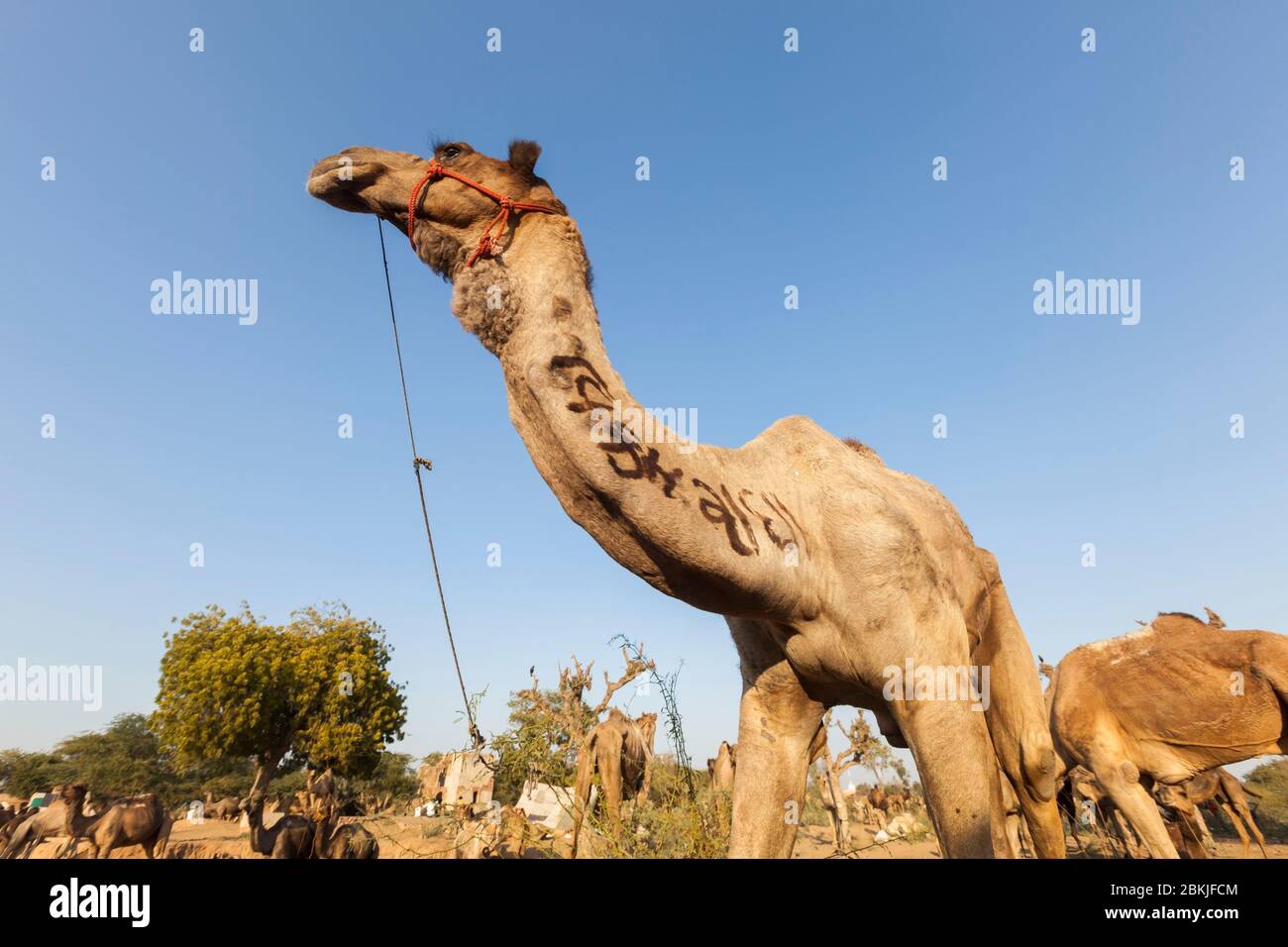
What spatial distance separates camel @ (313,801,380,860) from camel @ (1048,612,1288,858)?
12493 mm

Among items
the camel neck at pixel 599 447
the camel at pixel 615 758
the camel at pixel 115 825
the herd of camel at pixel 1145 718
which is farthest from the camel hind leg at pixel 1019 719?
the camel at pixel 115 825

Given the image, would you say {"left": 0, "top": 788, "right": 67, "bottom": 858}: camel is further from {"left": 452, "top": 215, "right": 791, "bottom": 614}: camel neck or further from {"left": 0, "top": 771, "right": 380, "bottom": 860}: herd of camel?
{"left": 452, "top": 215, "right": 791, "bottom": 614}: camel neck

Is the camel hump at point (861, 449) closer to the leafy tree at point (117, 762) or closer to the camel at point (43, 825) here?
the camel at point (43, 825)

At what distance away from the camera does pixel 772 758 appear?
3953 mm

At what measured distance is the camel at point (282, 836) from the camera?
13086 mm

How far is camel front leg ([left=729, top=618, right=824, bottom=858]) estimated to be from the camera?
3861 mm

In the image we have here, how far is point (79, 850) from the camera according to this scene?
17.1m

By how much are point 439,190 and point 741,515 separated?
2.32 m

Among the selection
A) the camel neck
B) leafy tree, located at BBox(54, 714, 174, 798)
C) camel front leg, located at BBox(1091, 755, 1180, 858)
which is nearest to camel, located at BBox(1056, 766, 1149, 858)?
camel front leg, located at BBox(1091, 755, 1180, 858)

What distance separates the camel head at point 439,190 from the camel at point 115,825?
18.6 meters

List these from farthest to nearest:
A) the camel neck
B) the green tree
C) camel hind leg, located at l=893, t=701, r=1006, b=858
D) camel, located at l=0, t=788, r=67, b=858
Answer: the green tree → camel, located at l=0, t=788, r=67, b=858 → camel hind leg, located at l=893, t=701, r=1006, b=858 → the camel neck

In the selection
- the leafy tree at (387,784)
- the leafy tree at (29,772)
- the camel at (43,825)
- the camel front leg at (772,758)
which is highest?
the camel front leg at (772,758)

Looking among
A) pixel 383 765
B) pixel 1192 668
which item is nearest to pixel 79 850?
pixel 1192 668

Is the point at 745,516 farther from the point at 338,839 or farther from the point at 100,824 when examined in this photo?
the point at 100,824
